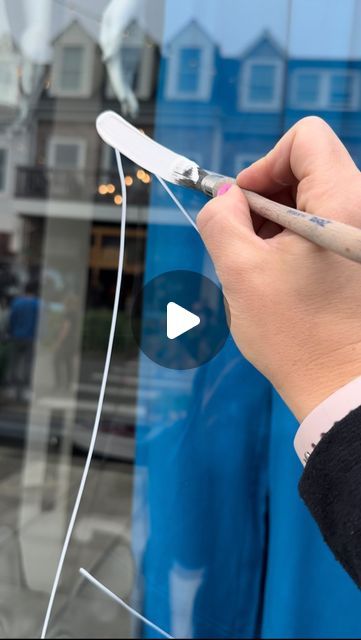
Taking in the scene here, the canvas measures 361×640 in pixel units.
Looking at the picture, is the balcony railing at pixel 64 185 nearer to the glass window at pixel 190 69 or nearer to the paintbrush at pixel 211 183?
the glass window at pixel 190 69

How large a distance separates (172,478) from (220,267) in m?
0.57

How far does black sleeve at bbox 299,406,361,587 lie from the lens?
320 mm

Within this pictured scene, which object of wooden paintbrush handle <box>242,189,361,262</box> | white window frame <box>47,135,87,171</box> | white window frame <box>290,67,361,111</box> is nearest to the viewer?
wooden paintbrush handle <box>242,189,361,262</box>

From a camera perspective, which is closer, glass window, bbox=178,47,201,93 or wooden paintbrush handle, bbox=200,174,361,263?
wooden paintbrush handle, bbox=200,174,361,263

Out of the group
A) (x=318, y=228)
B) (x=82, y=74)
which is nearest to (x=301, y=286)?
(x=318, y=228)

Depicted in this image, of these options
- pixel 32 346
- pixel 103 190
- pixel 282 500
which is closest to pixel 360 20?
pixel 282 500

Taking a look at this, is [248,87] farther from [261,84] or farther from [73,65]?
[73,65]

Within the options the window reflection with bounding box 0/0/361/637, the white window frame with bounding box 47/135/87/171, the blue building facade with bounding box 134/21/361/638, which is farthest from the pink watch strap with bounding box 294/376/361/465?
the white window frame with bounding box 47/135/87/171

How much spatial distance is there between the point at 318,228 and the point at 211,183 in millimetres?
128

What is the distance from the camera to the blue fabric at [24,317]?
1.87m

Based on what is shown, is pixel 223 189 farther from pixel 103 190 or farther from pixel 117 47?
pixel 103 190

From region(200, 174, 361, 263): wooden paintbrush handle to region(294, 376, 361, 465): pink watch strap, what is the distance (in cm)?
8

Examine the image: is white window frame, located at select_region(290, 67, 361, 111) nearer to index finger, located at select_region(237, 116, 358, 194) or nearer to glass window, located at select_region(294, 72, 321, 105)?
glass window, located at select_region(294, 72, 321, 105)

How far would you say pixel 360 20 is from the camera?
83cm
